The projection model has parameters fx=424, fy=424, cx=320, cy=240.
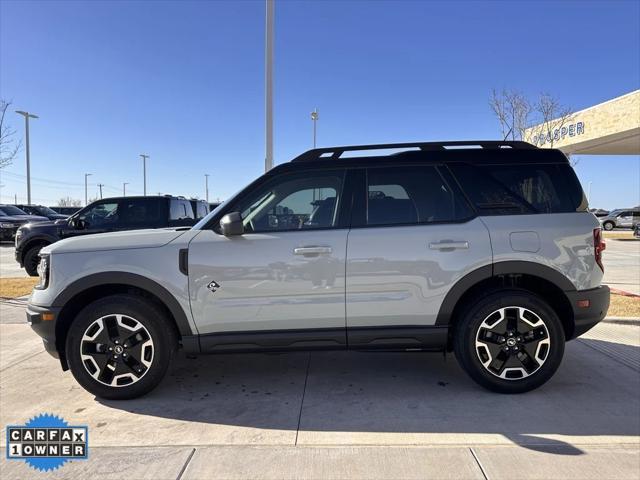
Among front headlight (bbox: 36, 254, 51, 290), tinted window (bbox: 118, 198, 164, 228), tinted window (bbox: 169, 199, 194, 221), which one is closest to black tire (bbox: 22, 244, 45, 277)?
tinted window (bbox: 118, 198, 164, 228)

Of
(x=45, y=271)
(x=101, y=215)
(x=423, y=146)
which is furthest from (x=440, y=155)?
(x=101, y=215)

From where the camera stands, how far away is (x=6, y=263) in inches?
506

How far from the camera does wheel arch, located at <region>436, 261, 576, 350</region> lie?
11.3 ft

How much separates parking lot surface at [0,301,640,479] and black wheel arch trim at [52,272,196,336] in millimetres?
741

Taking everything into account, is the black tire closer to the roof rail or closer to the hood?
the hood

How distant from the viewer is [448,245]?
11.2ft

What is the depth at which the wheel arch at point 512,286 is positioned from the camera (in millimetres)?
3445

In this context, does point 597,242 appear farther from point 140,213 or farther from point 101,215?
point 101,215

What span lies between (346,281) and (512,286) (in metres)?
1.44

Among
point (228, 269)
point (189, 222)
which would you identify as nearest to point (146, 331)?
point (228, 269)

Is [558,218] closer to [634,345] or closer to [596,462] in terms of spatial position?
[596,462]

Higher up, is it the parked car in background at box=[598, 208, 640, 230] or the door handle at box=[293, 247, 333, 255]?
the parked car in background at box=[598, 208, 640, 230]

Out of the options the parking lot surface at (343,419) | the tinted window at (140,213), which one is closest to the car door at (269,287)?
the parking lot surface at (343,419)

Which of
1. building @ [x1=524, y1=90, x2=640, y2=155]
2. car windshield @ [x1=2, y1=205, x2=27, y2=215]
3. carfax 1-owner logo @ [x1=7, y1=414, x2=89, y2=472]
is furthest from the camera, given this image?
car windshield @ [x1=2, y1=205, x2=27, y2=215]
